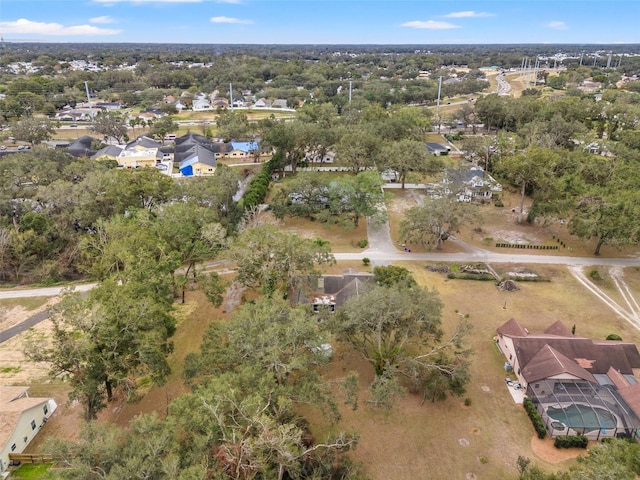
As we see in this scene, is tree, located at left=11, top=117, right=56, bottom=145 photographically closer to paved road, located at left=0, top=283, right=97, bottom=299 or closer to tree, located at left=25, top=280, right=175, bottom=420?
paved road, located at left=0, top=283, right=97, bottom=299

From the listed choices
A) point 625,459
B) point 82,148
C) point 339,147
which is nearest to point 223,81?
point 82,148

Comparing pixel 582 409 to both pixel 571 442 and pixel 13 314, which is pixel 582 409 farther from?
pixel 13 314

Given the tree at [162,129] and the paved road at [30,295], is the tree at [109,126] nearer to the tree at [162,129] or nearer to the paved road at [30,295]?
the tree at [162,129]

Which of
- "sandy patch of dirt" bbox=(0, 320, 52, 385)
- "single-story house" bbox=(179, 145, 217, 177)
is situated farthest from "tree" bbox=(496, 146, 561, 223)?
"sandy patch of dirt" bbox=(0, 320, 52, 385)

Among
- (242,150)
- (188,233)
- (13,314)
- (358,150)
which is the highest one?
Answer: (358,150)

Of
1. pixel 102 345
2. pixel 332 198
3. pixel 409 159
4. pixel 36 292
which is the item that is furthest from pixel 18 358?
pixel 409 159

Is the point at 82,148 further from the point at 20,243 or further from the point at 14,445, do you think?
the point at 14,445
